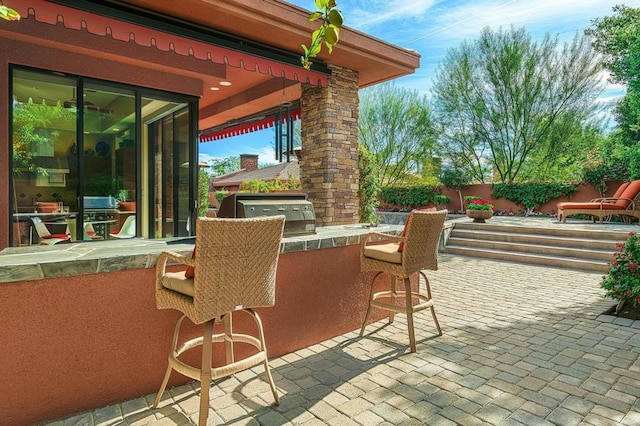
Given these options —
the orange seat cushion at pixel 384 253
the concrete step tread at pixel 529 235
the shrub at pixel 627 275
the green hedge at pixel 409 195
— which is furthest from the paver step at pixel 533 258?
the green hedge at pixel 409 195

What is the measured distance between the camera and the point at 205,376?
2.01 m

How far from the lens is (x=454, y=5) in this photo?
12.0 m

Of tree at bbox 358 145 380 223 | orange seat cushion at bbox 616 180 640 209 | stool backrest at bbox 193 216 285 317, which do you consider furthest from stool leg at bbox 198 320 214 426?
orange seat cushion at bbox 616 180 640 209

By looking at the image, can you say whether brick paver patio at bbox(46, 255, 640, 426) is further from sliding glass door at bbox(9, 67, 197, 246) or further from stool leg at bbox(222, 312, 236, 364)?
sliding glass door at bbox(9, 67, 197, 246)

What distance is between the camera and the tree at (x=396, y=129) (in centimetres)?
1853

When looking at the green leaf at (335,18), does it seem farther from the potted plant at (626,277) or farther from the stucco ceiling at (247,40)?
the potted plant at (626,277)

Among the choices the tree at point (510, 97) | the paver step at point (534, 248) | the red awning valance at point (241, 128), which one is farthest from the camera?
the tree at point (510, 97)

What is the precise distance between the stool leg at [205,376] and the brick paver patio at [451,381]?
0.22 metres

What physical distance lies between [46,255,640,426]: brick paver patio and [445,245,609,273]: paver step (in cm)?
297

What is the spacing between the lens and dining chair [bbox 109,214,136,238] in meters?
5.61

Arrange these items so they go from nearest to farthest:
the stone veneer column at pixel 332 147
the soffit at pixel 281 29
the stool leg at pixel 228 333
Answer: the stool leg at pixel 228 333 < the soffit at pixel 281 29 < the stone veneer column at pixel 332 147

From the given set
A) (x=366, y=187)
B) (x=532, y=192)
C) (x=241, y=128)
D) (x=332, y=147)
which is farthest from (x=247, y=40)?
(x=532, y=192)

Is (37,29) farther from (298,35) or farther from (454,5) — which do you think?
(454,5)

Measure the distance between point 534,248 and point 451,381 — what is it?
20.3 ft
